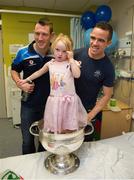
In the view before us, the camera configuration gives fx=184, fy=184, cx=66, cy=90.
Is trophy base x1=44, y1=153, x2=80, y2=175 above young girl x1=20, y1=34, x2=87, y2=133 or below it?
below

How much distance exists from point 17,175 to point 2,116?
2.84 metres

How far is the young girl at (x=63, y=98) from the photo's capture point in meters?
1.05

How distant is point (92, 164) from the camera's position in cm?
111

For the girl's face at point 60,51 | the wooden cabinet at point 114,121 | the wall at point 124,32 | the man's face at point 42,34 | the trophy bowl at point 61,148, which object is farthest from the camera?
the wall at point 124,32

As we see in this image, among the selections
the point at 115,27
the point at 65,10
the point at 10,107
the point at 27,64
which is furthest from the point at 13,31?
the point at 27,64

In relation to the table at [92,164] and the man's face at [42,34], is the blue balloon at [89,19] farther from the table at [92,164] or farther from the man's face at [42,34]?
the table at [92,164]

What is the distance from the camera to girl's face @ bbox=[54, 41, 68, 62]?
42.4 inches

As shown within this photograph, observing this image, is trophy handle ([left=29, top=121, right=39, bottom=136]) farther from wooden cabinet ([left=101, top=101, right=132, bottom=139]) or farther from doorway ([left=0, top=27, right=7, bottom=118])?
doorway ([left=0, top=27, right=7, bottom=118])

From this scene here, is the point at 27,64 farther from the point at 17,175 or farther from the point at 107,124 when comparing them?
the point at 107,124

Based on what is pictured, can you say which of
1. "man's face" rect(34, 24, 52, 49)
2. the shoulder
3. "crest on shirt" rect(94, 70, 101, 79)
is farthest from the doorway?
"crest on shirt" rect(94, 70, 101, 79)

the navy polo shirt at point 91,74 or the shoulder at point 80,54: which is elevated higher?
the shoulder at point 80,54

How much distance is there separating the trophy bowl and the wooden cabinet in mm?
1198

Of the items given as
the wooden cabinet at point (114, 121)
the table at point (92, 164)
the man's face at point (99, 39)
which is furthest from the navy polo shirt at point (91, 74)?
the wooden cabinet at point (114, 121)

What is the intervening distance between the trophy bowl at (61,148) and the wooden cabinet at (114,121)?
1.20 meters
